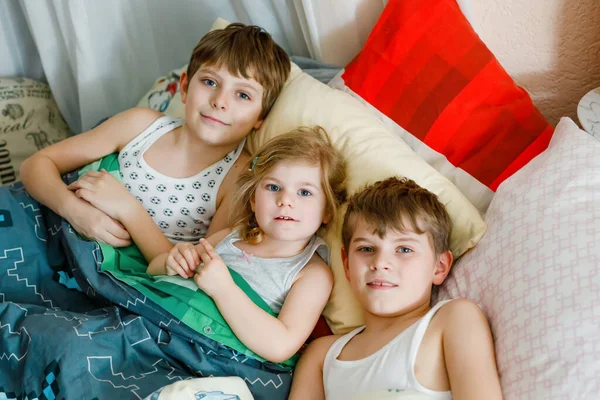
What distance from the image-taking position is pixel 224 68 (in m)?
1.41

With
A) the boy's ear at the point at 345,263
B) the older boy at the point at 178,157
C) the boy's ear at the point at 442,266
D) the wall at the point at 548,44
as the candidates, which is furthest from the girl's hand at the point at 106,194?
the wall at the point at 548,44

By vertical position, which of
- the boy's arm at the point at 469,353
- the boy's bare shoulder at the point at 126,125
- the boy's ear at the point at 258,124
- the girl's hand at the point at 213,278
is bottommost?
the boy's arm at the point at 469,353

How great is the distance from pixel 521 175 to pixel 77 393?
86 centimetres

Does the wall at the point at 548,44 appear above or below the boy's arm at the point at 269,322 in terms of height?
above

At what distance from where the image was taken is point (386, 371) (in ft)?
3.38

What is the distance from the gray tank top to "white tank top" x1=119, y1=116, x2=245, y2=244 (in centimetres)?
19

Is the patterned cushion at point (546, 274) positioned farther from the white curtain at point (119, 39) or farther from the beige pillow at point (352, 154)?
the white curtain at point (119, 39)

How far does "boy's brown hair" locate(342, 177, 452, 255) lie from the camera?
1113 mm

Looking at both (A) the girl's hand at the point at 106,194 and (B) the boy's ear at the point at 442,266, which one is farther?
(A) the girl's hand at the point at 106,194

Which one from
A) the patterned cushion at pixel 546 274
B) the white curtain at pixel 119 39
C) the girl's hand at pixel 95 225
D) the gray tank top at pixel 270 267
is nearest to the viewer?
the patterned cushion at pixel 546 274

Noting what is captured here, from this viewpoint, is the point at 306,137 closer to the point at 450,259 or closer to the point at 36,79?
the point at 450,259

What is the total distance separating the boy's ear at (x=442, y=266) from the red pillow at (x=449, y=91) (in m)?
0.20

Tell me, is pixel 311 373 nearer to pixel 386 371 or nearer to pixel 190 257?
pixel 386 371

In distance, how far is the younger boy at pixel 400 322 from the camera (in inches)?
38.9
